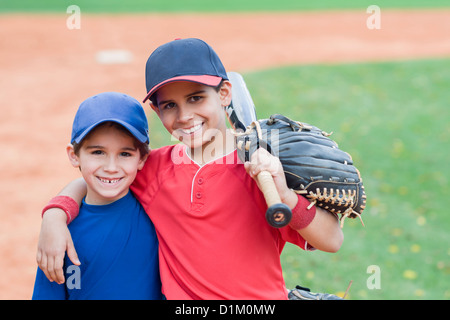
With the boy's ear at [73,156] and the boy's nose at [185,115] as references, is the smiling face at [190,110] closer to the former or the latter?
the boy's nose at [185,115]

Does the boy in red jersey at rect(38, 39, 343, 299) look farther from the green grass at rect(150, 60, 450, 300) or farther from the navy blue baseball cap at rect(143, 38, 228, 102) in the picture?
the green grass at rect(150, 60, 450, 300)

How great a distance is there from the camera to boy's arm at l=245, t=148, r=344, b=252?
79.6 inches

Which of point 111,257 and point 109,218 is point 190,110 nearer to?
point 109,218

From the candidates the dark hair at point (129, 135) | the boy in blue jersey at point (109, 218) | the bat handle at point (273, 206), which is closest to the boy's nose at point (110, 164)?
the boy in blue jersey at point (109, 218)

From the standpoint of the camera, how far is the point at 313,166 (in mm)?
2092

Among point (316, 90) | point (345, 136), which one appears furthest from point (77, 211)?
point (316, 90)

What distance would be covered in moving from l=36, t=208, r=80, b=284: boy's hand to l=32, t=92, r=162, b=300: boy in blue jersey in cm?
9

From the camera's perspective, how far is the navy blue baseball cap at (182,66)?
86.7 inches

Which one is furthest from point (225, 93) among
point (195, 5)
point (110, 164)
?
point (195, 5)

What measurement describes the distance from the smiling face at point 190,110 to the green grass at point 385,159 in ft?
10.1

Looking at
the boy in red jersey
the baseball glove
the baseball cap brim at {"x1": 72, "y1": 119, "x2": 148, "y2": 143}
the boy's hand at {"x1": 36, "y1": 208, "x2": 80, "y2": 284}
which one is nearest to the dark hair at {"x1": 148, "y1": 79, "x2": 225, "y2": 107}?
the boy in red jersey

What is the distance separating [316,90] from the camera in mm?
11133

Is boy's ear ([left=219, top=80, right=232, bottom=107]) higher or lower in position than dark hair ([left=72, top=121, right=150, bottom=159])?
higher

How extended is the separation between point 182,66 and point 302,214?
0.75m
